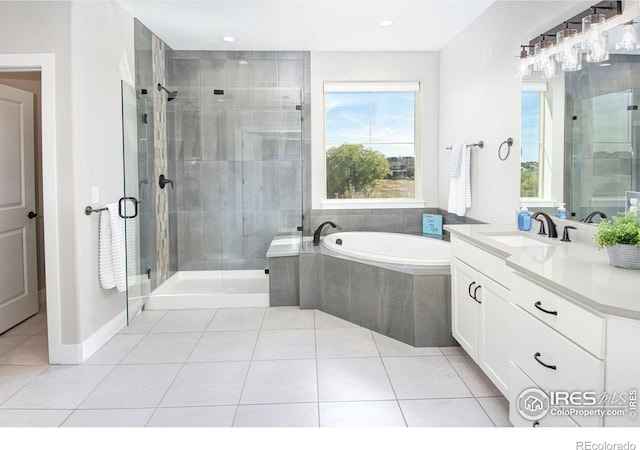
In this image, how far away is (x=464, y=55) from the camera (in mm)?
4340

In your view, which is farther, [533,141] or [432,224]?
[432,224]

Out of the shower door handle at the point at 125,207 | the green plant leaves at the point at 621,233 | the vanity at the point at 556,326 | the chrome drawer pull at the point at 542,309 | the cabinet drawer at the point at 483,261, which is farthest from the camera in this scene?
the shower door handle at the point at 125,207

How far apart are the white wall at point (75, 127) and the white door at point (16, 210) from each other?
0.95m

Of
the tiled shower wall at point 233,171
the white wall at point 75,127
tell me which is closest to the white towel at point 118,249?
the white wall at point 75,127

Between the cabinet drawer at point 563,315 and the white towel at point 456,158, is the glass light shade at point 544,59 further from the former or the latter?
the cabinet drawer at point 563,315

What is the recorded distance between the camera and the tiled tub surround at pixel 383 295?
10.6ft

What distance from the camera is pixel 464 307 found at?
2869mm

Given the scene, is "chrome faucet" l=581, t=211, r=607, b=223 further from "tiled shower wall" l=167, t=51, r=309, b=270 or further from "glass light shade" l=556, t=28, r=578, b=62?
"tiled shower wall" l=167, t=51, r=309, b=270

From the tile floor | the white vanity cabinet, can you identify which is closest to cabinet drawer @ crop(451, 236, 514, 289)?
the white vanity cabinet

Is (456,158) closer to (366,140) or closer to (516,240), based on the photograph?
(366,140)

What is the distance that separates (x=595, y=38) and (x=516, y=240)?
1.17 meters

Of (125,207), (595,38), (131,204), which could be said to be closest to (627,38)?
(595,38)

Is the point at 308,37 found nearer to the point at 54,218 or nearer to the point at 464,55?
the point at 464,55

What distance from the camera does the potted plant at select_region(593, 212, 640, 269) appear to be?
69.6 inches
